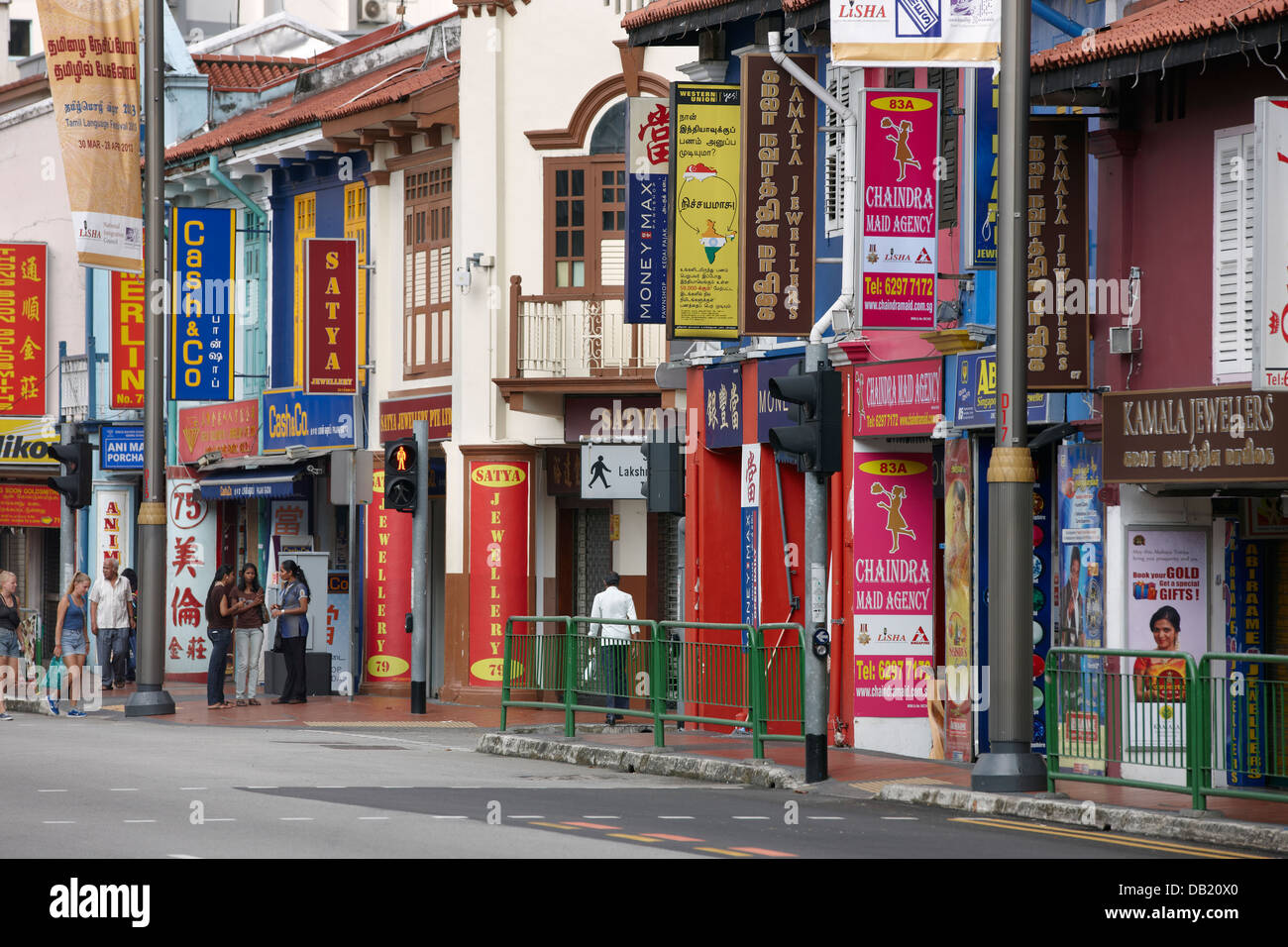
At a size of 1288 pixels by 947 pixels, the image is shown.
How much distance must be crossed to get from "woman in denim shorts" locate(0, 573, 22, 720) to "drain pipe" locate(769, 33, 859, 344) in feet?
33.0

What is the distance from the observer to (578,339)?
27328 mm

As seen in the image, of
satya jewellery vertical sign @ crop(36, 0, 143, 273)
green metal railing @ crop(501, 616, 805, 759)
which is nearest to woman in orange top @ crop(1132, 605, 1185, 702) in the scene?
green metal railing @ crop(501, 616, 805, 759)

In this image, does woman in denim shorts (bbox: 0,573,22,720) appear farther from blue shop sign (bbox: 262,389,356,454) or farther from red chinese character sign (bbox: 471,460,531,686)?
blue shop sign (bbox: 262,389,356,454)

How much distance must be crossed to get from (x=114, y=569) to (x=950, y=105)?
1578 cm

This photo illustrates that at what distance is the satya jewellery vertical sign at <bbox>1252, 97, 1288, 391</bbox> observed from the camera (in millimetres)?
13297

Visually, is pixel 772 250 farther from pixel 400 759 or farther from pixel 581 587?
pixel 581 587

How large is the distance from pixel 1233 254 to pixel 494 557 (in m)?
13.1

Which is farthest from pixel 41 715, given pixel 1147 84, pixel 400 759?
pixel 1147 84

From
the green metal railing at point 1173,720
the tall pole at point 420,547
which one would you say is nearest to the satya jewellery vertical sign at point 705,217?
the tall pole at point 420,547

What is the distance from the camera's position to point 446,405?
28797 mm

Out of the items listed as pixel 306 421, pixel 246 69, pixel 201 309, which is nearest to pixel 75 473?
pixel 306 421

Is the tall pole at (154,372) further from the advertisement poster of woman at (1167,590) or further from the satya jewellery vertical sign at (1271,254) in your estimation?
the satya jewellery vertical sign at (1271,254)

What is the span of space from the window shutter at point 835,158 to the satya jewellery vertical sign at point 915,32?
5.13m

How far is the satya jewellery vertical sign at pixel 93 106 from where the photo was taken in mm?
24266
